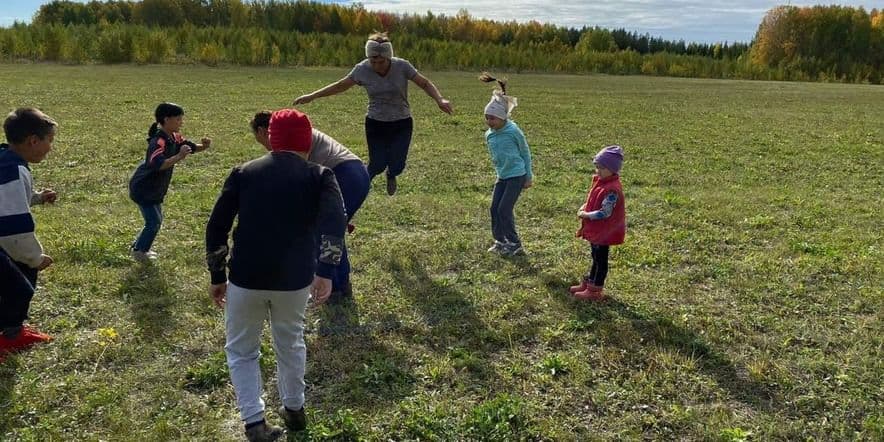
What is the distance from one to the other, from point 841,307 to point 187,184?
26.7 ft

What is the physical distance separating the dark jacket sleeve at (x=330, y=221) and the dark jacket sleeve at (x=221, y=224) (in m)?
0.43

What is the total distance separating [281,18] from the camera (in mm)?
58281

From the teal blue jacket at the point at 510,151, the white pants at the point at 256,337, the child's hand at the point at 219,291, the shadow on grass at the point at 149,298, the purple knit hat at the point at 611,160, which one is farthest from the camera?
the teal blue jacket at the point at 510,151

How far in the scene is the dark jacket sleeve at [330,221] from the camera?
3.23 metres

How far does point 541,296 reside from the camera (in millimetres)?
5539

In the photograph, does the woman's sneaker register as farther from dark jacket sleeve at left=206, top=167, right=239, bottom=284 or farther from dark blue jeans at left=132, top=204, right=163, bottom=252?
dark jacket sleeve at left=206, top=167, right=239, bottom=284

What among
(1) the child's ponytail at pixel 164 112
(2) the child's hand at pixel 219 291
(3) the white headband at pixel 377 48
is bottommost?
(2) the child's hand at pixel 219 291

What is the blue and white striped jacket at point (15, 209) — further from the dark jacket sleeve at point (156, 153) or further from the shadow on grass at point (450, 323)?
the shadow on grass at point (450, 323)

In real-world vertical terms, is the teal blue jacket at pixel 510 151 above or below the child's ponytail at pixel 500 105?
below

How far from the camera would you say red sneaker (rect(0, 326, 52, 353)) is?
4.23m

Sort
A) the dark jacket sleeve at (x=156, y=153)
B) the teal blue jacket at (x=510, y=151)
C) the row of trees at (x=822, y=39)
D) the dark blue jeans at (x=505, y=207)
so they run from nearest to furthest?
the dark jacket sleeve at (x=156, y=153) < the teal blue jacket at (x=510, y=151) < the dark blue jeans at (x=505, y=207) < the row of trees at (x=822, y=39)

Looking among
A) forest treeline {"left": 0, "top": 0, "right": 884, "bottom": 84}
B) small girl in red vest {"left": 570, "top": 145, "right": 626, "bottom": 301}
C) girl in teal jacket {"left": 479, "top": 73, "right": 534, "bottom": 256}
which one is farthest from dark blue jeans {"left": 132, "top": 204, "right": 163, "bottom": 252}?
forest treeline {"left": 0, "top": 0, "right": 884, "bottom": 84}

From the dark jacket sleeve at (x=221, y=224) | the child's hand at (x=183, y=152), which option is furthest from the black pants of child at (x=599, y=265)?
the child's hand at (x=183, y=152)

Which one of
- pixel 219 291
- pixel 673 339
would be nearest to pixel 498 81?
pixel 673 339
